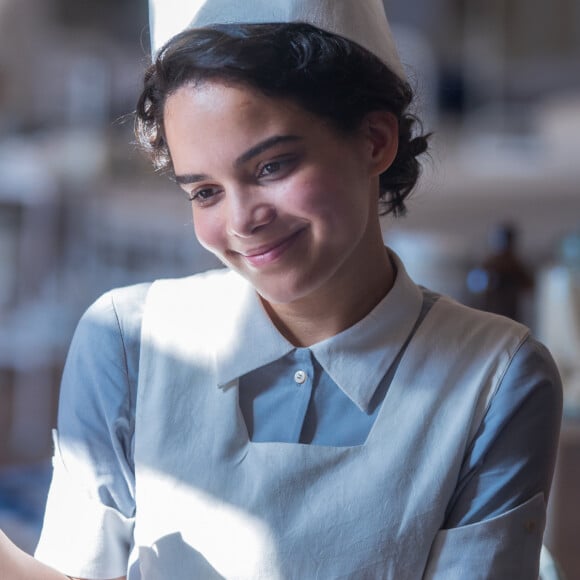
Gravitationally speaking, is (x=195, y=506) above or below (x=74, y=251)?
above

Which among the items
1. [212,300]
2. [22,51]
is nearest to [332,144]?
[212,300]

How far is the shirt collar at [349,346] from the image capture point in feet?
2.32

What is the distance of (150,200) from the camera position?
3.32 meters

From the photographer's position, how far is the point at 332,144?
0.63 meters

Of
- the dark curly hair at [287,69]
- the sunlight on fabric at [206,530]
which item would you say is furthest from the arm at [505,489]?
the dark curly hair at [287,69]

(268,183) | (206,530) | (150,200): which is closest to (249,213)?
(268,183)

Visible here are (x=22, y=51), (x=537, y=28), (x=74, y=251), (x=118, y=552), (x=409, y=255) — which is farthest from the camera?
(x=537, y=28)

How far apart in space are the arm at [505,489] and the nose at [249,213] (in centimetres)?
22

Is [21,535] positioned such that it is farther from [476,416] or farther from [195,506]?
[476,416]

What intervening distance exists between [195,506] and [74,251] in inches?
144

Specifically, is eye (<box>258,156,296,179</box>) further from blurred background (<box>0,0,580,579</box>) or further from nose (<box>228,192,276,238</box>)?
blurred background (<box>0,0,580,579</box>)

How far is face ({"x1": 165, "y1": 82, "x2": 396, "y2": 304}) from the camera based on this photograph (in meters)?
0.61

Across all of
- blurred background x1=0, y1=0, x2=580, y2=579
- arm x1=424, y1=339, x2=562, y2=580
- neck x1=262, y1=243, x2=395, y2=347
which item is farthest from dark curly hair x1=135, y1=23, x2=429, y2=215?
blurred background x1=0, y1=0, x2=580, y2=579

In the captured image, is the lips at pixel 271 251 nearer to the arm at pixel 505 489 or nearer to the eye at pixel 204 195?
the eye at pixel 204 195
